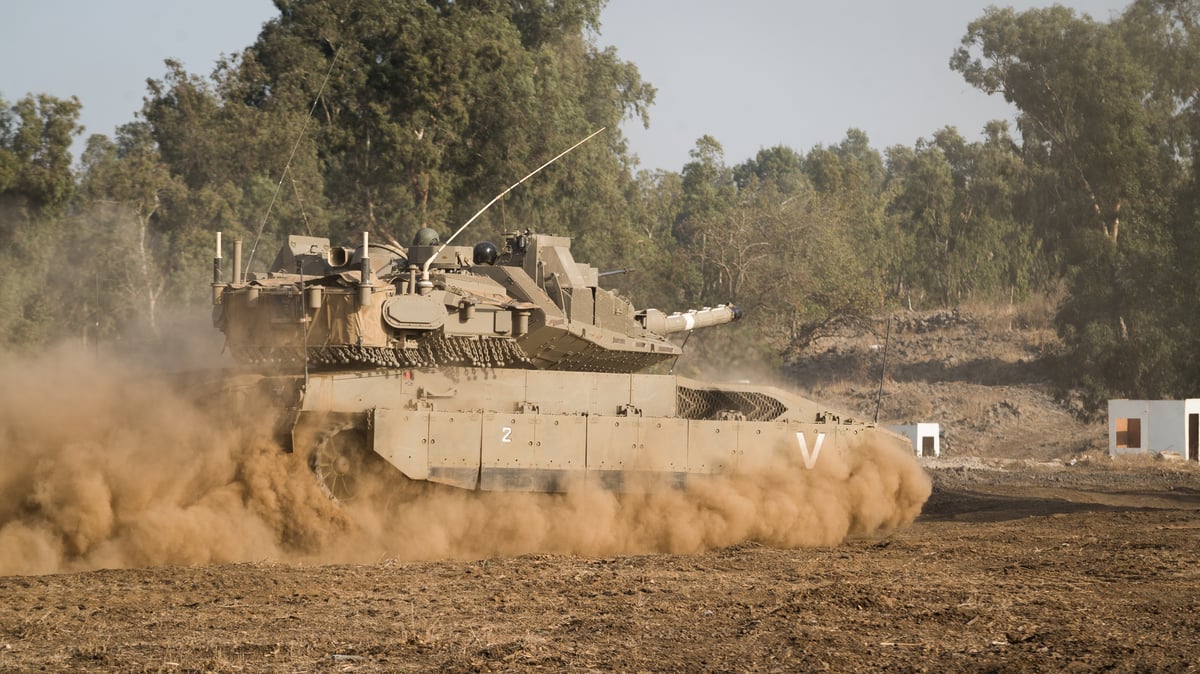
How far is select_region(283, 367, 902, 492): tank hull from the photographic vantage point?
1504 cm

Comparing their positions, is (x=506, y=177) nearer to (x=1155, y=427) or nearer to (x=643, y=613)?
(x=1155, y=427)

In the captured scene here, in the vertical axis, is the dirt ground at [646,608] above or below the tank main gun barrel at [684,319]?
below

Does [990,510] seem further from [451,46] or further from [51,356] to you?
[451,46]

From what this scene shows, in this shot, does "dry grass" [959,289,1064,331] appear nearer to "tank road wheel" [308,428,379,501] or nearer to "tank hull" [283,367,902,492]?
"tank hull" [283,367,902,492]

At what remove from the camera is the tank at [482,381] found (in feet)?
49.2

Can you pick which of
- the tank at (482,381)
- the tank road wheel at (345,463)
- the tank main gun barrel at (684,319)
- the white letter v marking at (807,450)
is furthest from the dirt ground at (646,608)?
the tank main gun barrel at (684,319)

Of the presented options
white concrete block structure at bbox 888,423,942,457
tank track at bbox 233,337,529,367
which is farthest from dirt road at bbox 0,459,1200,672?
white concrete block structure at bbox 888,423,942,457

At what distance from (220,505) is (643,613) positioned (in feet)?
17.9

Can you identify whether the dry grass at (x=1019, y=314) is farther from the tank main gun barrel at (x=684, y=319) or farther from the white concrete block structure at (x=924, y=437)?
the tank main gun barrel at (x=684, y=319)

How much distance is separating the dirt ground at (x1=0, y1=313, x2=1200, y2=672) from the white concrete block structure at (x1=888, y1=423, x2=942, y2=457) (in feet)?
66.9

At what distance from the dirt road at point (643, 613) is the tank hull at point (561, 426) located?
116 centimetres

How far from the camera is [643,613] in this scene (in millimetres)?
10953

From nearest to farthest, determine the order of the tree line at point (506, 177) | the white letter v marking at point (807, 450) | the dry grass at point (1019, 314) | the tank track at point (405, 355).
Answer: the tank track at point (405, 355), the white letter v marking at point (807, 450), the tree line at point (506, 177), the dry grass at point (1019, 314)

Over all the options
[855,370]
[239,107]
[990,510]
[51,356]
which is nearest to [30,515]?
[51,356]
